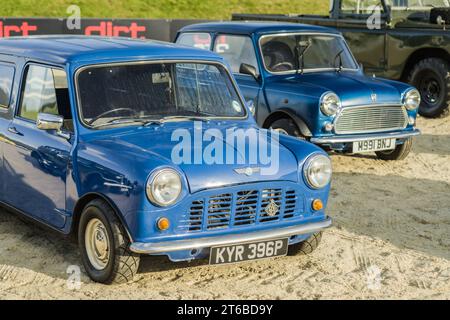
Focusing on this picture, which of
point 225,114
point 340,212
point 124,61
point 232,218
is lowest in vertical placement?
point 340,212

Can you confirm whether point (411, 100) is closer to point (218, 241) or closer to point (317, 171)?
point (317, 171)

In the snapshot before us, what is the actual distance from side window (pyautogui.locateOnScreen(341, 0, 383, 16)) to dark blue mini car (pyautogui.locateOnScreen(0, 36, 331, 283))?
7094 millimetres

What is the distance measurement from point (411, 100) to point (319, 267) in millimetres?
4245

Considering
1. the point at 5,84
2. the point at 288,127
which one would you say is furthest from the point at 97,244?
the point at 288,127

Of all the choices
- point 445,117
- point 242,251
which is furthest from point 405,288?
point 445,117

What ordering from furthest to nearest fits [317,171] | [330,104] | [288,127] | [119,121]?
[288,127] → [330,104] → [119,121] → [317,171]

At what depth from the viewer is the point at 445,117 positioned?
1285 cm

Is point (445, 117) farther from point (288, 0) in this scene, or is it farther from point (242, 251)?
point (288, 0)

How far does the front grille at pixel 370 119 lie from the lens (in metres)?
9.09

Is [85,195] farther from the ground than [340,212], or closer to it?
farther from the ground

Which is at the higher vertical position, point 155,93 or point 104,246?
point 155,93

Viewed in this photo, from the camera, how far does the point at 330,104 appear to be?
8.95m

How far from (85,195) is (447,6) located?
948 centimetres

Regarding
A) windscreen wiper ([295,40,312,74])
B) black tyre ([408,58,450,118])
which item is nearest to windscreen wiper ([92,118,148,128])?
windscreen wiper ([295,40,312,74])
